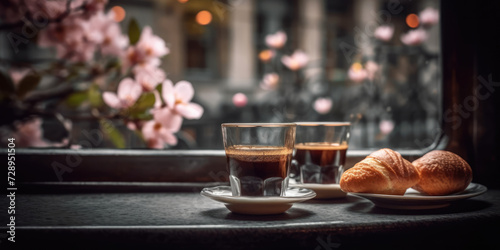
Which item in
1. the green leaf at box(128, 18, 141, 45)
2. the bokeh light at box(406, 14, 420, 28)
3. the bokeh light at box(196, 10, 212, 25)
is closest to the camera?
the green leaf at box(128, 18, 141, 45)

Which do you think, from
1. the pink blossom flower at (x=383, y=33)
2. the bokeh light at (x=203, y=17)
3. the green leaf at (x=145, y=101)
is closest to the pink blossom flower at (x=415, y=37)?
the pink blossom flower at (x=383, y=33)

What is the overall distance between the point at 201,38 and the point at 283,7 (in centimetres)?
280

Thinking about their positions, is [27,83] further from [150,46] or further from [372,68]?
[372,68]

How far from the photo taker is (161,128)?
1101mm

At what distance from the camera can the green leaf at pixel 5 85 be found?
3.64 ft

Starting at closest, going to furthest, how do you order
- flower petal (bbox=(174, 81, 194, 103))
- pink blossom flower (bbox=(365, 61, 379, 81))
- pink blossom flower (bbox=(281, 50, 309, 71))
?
flower petal (bbox=(174, 81, 194, 103)) < pink blossom flower (bbox=(365, 61, 379, 81)) < pink blossom flower (bbox=(281, 50, 309, 71))

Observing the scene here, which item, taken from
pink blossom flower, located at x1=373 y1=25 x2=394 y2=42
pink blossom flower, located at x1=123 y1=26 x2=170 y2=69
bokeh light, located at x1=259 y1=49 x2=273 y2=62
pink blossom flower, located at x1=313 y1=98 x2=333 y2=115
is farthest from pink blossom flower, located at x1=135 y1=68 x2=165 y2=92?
bokeh light, located at x1=259 y1=49 x2=273 y2=62

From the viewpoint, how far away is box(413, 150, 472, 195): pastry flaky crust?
2.88 ft

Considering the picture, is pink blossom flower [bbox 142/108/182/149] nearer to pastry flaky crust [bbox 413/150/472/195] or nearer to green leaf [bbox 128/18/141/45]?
green leaf [bbox 128/18/141/45]

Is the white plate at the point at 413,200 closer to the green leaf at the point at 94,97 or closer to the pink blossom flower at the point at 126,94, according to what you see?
the pink blossom flower at the point at 126,94

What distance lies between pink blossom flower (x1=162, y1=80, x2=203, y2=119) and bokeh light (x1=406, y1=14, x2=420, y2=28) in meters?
3.33

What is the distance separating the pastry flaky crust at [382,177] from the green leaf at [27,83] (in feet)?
2.59

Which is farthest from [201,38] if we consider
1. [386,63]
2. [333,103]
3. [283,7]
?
[386,63]

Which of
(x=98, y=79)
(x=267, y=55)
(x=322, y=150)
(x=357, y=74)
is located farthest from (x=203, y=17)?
(x=322, y=150)
